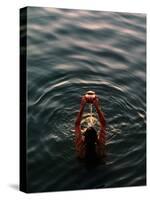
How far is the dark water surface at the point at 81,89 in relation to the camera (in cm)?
919

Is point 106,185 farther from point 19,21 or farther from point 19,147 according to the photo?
point 19,21

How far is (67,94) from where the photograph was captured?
9.40 meters

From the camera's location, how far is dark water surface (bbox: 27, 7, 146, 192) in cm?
919

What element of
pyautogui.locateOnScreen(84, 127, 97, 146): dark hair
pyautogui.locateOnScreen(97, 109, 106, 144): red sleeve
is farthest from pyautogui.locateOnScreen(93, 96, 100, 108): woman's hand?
pyautogui.locateOnScreen(84, 127, 97, 146): dark hair

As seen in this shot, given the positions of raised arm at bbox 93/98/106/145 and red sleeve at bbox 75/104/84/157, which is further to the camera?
raised arm at bbox 93/98/106/145

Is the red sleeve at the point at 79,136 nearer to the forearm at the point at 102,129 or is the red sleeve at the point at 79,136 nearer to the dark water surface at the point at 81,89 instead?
the dark water surface at the point at 81,89

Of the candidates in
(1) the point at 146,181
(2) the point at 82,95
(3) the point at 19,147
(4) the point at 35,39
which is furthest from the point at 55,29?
(1) the point at 146,181

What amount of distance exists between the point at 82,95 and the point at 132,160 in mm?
1165

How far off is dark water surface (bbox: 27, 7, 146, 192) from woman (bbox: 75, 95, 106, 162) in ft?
0.26

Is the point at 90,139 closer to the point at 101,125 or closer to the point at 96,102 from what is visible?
the point at 101,125

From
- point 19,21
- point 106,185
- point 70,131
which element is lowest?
point 106,185

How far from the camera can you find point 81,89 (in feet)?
31.1

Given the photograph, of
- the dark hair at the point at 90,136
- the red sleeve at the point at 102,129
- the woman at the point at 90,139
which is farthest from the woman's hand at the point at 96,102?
the dark hair at the point at 90,136

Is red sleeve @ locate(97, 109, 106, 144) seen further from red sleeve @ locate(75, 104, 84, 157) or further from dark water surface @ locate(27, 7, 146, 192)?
red sleeve @ locate(75, 104, 84, 157)
